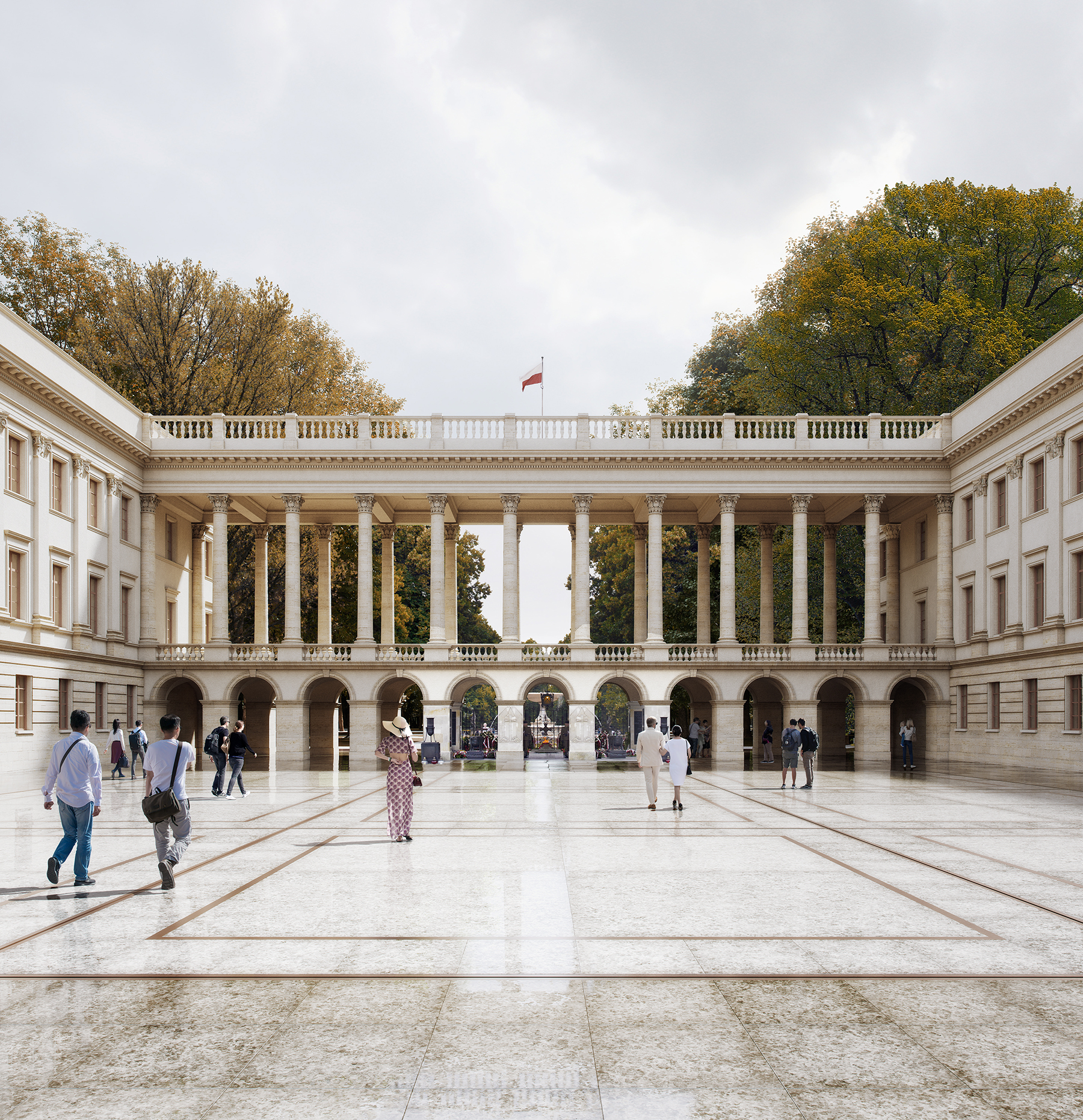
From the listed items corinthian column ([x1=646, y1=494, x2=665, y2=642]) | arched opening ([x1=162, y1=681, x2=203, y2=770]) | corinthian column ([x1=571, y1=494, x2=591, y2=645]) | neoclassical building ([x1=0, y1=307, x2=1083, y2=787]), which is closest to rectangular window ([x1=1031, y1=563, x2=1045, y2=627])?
neoclassical building ([x1=0, y1=307, x2=1083, y2=787])

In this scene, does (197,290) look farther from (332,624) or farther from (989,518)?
(989,518)

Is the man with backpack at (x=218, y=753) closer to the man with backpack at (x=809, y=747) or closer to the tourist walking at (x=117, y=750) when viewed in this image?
the tourist walking at (x=117, y=750)

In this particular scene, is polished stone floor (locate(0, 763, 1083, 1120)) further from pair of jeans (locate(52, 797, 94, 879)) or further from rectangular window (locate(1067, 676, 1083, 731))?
rectangular window (locate(1067, 676, 1083, 731))

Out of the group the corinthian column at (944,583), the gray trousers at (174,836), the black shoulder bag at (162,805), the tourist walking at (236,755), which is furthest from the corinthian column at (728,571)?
the black shoulder bag at (162,805)

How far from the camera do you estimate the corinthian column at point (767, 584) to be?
57.3 m

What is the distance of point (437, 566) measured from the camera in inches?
2148

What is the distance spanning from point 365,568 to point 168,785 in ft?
135

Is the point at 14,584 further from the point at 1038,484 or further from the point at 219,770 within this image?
the point at 1038,484

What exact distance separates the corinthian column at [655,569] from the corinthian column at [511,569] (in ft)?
20.5

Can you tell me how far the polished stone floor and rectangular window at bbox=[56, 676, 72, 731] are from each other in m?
24.6

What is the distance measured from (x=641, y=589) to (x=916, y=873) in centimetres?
4607

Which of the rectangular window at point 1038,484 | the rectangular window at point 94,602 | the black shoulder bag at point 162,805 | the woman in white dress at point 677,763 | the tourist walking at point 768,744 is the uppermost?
the rectangular window at point 1038,484

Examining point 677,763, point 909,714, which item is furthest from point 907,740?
point 677,763

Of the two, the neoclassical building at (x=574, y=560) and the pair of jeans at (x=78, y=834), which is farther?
the neoclassical building at (x=574, y=560)
